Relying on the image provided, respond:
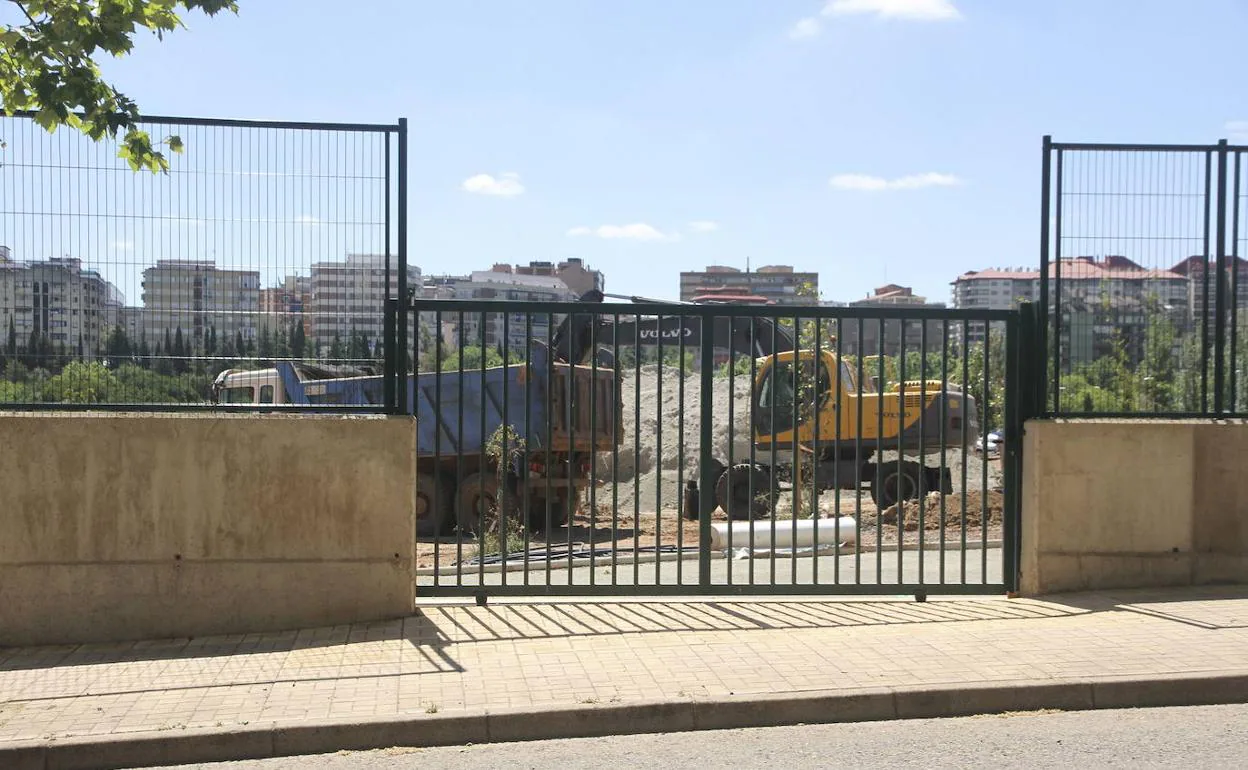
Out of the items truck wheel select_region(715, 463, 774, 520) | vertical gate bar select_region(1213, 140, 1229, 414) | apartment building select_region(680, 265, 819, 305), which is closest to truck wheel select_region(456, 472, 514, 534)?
truck wheel select_region(715, 463, 774, 520)

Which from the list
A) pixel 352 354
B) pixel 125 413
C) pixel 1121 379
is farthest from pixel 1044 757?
pixel 125 413

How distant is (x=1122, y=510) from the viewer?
9172 millimetres

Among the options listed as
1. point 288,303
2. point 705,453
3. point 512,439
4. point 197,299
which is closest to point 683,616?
point 705,453

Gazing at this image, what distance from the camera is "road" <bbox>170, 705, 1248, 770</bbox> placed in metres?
5.60

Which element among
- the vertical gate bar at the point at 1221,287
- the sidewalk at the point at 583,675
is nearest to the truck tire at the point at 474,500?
the sidewalk at the point at 583,675

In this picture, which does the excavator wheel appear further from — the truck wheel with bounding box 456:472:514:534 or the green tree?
the green tree

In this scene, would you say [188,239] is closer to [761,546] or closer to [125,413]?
[125,413]

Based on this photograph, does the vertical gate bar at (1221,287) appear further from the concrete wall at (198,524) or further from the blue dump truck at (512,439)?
the blue dump truck at (512,439)

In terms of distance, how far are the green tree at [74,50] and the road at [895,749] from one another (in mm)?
4080

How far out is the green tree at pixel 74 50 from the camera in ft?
23.1

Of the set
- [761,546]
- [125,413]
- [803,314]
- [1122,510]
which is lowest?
[761,546]

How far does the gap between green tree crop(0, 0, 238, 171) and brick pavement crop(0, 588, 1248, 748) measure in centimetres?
339

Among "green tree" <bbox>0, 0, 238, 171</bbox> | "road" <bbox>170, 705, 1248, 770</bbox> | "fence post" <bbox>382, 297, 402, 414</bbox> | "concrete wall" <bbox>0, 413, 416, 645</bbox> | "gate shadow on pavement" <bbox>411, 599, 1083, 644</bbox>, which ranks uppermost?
"green tree" <bbox>0, 0, 238, 171</bbox>

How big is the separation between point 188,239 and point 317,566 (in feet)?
8.01
